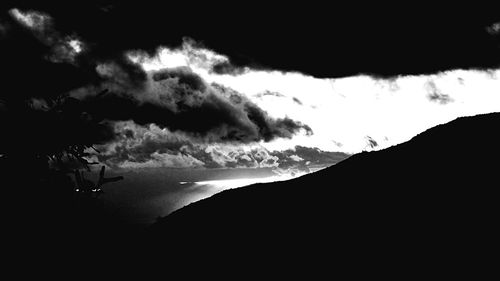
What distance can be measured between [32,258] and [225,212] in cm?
937

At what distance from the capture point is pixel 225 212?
15.7 meters

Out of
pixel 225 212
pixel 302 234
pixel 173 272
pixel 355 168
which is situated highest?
pixel 355 168

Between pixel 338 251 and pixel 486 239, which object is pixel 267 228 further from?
pixel 486 239

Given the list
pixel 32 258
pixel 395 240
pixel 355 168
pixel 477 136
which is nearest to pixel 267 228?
pixel 395 240

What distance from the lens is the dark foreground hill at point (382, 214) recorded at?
9.30 meters

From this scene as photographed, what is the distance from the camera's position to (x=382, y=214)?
37.2ft

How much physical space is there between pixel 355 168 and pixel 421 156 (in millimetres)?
2798

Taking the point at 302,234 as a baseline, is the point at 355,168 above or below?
above

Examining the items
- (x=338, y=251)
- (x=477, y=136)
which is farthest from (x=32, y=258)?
(x=477, y=136)

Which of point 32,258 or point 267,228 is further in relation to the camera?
point 267,228

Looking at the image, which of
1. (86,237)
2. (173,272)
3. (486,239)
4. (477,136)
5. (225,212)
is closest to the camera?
(86,237)

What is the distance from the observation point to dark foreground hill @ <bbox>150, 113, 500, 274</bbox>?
9297 mm

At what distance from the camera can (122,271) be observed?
1130 centimetres

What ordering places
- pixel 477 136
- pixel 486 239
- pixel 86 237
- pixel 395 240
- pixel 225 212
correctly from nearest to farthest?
1. pixel 86 237
2. pixel 486 239
3. pixel 395 240
4. pixel 477 136
5. pixel 225 212
